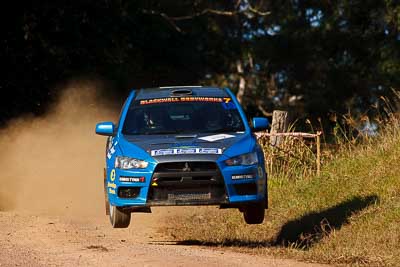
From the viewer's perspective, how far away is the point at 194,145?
1270 cm

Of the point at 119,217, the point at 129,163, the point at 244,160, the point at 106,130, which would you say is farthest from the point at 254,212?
the point at 106,130

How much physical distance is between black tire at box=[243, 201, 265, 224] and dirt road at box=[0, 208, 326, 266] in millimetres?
793

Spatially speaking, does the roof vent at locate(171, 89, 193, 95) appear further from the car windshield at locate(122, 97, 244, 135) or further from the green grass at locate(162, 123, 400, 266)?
the green grass at locate(162, 123, 400, 266)

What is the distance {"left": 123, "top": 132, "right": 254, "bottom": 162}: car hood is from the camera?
12.5 meters

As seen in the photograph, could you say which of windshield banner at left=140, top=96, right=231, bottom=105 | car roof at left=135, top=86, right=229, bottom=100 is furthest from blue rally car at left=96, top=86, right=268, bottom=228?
car roof at left=135, top=86, right=229, bottom=100

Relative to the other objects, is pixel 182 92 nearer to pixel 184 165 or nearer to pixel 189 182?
pixel 184 165

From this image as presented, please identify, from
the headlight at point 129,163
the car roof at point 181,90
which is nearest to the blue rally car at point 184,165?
the headlight at point 129,163

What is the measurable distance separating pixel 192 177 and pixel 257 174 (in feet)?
2.63

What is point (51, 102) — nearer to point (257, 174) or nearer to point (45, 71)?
point (45, 71)

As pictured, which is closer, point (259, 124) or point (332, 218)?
point (259, 124)

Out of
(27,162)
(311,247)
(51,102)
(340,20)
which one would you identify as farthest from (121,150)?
(340,20)

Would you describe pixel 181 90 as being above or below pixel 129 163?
above

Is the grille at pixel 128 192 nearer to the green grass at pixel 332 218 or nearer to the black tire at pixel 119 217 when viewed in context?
the black tire at pixel 119 217

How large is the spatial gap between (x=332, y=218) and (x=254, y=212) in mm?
1845
